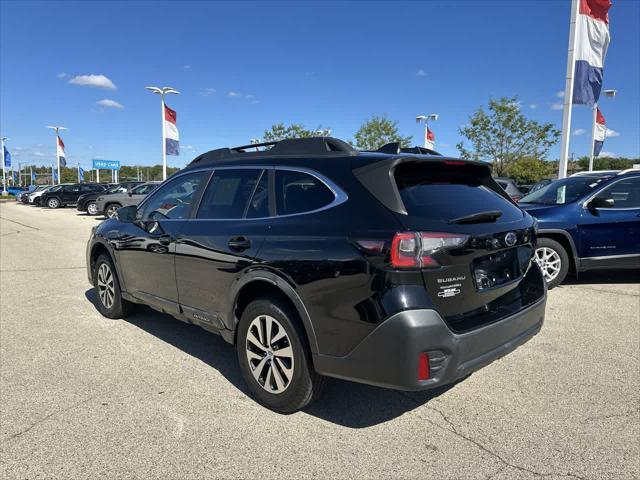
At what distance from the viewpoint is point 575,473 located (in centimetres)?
249

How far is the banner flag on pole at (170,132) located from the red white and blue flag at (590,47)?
69.8 feet

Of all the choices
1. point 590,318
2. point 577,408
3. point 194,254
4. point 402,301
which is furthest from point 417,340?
point 590,318

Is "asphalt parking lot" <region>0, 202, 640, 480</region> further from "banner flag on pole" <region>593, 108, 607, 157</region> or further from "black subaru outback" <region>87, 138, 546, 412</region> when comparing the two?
"banner flag on pole" <region>593, 108, 607, 157</region>

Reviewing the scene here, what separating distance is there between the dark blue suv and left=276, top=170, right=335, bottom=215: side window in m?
4.53

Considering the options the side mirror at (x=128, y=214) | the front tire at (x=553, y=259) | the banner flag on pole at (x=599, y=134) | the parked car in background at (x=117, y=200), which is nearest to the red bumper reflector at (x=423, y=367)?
the side mirror at (x=128, y=214)

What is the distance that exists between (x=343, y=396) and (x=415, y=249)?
1.48 meters

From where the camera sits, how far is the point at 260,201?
337cm

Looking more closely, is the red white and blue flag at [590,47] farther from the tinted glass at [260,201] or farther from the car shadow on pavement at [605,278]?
the tinted glass at [260,201]

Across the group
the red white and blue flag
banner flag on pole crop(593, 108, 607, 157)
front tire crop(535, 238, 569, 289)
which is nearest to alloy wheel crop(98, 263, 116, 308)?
front tire crop(535, 238, 569, 289)

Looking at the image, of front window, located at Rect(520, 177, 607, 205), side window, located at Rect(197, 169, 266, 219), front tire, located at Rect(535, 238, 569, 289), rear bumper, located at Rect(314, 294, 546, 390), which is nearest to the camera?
rear bumper, located at Rect(314, 294, 546, 390)

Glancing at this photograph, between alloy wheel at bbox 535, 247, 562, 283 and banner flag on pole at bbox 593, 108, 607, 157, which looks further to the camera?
banner flag on pole at bbox 593, 108, 607, 157

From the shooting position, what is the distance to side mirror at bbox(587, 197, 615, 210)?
6268mm

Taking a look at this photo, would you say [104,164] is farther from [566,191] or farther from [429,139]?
[566,191]

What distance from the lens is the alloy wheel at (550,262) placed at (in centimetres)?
641
